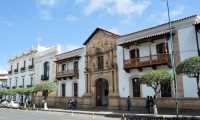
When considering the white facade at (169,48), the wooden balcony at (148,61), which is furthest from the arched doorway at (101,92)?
the wooden balcony at (148,61)

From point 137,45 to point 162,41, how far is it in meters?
2.76

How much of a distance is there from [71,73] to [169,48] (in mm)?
14018

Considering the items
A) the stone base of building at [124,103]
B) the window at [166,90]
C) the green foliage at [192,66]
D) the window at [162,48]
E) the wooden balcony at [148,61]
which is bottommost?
the stone base of building at [124,103]

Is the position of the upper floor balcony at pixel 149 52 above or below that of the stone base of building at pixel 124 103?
above

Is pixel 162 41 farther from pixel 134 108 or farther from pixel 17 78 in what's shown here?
pixel 17 78

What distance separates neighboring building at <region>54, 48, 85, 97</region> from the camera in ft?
87.4

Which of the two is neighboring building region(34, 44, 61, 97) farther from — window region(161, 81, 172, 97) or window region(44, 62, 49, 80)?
window region(161, 81, 172, 97)

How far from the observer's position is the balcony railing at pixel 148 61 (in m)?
17.8

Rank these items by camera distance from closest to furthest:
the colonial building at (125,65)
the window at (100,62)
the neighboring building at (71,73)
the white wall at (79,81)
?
the colonial building at (125,65) < the window at (100,62) < the white wall at (79,81) < the neighboring building at (71,73)

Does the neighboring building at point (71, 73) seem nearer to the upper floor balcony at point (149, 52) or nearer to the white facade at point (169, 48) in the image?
the white facade at point (169, 48)

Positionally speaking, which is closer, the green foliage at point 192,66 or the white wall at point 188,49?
the green foliage at point 192,66

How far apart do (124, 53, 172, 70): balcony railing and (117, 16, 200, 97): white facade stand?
727 millimetres

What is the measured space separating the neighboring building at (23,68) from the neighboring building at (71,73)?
8.30 metres

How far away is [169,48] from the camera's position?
727 inches
